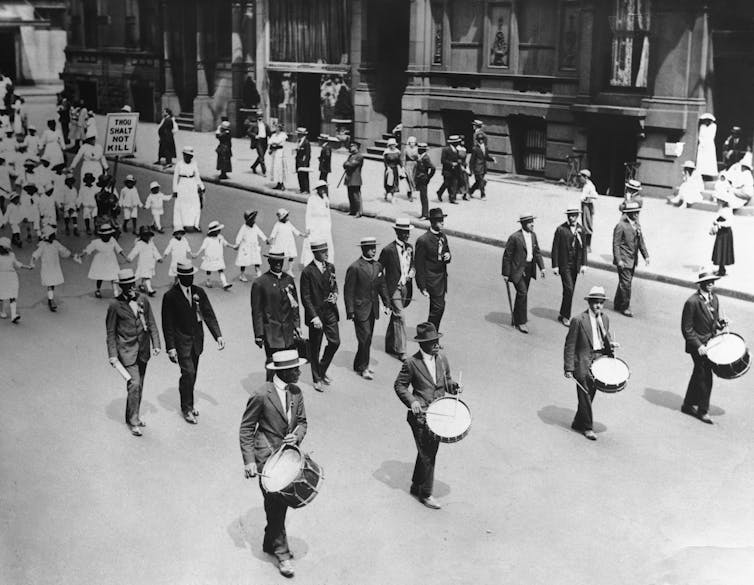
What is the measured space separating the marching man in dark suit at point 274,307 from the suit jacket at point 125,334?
1.33m

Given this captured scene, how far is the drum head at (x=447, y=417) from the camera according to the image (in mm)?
9156

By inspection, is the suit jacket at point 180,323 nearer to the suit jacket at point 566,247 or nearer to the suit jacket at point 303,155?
the suit jacket at point 566,247

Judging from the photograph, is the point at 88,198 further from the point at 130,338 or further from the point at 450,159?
the point at 130,338

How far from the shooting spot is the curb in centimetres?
1792

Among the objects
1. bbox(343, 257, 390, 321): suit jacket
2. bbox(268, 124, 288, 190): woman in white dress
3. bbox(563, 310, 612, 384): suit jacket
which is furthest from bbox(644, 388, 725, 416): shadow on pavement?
bbox(268, 124, 288, 190): woman in white dress

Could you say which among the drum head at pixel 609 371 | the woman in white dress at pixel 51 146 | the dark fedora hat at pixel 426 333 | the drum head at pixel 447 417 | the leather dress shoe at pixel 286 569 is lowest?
the leather dress shoe at pixel 286 569

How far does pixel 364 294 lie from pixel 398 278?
0.99 meters

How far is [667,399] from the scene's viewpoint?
12.7 m

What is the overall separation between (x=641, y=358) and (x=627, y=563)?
5988 millimetres

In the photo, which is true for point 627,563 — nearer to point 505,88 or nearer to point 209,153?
point 505,88

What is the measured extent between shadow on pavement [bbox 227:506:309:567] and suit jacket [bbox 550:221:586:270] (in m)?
7.79

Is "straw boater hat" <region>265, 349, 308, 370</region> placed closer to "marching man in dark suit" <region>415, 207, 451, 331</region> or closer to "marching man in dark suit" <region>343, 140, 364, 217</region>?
"marching man in dark suit" <region>415, 207, 451, 331</region>

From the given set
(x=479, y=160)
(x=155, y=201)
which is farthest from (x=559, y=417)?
(x=479, y=160)

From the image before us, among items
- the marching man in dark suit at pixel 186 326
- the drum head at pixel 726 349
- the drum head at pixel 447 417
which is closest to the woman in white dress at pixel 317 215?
the marching man in dark suit at pixel 186 326
